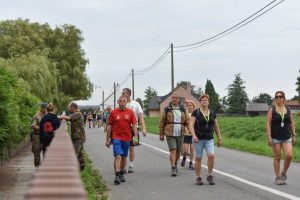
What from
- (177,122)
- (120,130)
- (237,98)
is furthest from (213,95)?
(120,130)

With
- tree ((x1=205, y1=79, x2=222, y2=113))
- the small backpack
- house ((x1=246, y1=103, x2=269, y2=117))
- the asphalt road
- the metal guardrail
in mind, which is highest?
tree ((x1=205, y1=79, x2=222, y2=113))

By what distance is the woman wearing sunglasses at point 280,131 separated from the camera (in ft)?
33.1

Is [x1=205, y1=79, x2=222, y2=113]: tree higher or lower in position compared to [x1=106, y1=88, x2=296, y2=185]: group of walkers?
higher

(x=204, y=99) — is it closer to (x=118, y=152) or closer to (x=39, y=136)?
(x=118, y=152)

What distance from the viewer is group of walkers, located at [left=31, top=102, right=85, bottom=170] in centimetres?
1118

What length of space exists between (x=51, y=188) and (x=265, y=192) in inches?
303

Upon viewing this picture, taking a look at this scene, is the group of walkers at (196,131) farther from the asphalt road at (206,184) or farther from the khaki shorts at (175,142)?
the asphalt road at (206,184)

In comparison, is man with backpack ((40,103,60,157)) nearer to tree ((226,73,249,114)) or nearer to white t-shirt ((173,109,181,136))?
white t-shirt ((173,109,181,136))

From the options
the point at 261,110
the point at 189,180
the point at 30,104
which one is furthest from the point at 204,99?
the point at 261,110

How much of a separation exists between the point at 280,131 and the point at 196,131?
1506mm

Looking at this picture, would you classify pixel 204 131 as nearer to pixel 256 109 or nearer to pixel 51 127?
pixel 51 127

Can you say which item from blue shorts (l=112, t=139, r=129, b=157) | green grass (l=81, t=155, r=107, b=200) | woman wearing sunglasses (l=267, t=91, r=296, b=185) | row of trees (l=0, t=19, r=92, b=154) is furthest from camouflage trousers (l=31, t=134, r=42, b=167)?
row of trees (l=0, t=19, r=92, b=154)

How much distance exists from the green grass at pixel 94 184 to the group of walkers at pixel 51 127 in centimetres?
41

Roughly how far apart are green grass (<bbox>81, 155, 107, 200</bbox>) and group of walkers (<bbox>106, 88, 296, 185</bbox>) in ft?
1.50
